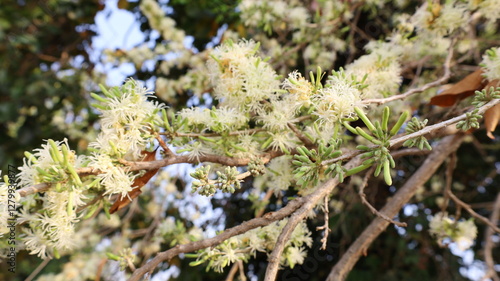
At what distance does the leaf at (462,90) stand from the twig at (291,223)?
287 mm

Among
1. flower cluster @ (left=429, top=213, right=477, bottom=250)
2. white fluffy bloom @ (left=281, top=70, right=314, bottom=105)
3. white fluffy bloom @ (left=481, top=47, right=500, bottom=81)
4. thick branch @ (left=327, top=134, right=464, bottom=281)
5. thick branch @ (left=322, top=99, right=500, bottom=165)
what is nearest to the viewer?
thick branch @ (left=322, top=99, right=500, bottom=165)

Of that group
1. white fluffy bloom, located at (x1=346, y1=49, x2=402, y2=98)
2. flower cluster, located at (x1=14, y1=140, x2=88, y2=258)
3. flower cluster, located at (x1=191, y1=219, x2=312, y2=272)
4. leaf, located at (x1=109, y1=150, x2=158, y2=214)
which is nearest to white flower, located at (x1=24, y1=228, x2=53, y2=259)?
flower cluster, located at (x1=14, y1=140, x2=88, y2=258)

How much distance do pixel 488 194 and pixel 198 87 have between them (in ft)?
5.16

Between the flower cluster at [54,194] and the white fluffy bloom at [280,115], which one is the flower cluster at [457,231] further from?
the flower cluster at [54,194]

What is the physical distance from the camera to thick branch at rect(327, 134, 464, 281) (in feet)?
3.11

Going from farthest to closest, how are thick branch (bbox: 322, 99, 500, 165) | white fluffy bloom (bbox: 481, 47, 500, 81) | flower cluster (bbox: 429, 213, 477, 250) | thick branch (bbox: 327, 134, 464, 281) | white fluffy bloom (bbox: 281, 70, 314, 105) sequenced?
flower cluster (bbox: 429, 213, 477, 250) < thick branch (bbox: 327, 134, 464, 281) < white fluffy bloom (bbox: 481, 47, 500, 81) < white fluffy bloom (bbox: 281, 70, 314, 105) < thick branch (bbox: 322, 99, 500, 165)

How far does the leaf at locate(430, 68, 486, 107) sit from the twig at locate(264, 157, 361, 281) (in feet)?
0.94

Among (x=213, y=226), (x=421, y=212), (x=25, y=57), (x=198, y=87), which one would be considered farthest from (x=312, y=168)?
(x=25, y=57)

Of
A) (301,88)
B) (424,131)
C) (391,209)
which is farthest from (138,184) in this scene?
(391,209)

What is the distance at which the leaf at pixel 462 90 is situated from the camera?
2.84ft

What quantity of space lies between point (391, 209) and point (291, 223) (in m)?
0.48

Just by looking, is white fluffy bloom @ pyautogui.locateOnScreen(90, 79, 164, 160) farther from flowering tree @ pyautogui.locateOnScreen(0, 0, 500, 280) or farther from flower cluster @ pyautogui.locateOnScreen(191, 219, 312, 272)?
flower cluster @ pyautogui.locateOnScreen(191, 219, 312, 272)

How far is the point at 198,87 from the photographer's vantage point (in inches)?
57.8

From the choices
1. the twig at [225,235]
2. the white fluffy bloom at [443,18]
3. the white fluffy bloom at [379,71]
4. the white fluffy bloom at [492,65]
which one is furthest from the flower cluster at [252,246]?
the white fluffy bloom at [443,18]
